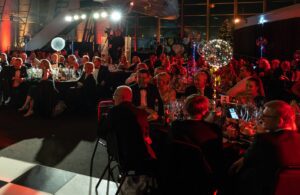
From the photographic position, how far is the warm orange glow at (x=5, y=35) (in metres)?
15.7

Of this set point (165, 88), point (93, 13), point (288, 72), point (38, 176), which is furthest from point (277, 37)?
point (38, 176)

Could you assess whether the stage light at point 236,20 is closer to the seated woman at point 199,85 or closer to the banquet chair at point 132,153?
the seated woman at point 199,85

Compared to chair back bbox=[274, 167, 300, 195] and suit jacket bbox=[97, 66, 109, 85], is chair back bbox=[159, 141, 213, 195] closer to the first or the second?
chair back bbox=[274, 167, 300, 195]

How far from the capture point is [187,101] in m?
2.82

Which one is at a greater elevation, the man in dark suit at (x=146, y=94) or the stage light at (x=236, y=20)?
the stage light at (x=236, y=20)

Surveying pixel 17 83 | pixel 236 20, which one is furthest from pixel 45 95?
pixel 236 20

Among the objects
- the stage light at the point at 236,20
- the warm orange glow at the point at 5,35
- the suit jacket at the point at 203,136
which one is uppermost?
the stage light at the point at 236,20

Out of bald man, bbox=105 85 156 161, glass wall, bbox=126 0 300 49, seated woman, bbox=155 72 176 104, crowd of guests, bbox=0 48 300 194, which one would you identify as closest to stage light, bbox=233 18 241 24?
glass wall, bbox=126 0 300 49

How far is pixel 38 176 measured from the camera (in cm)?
391

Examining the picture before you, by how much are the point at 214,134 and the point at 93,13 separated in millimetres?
10015

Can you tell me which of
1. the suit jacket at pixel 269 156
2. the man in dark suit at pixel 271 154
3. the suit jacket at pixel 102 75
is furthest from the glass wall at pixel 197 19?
the suit jacket at pixel 269 156

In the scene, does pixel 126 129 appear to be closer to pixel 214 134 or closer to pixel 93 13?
pixel 214 134

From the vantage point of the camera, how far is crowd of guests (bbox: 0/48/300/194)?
2.15 metres

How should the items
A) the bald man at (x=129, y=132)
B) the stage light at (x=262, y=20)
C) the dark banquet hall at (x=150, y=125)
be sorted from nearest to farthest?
1. the dark banquet hall at (x=150, y=125)
2. the bald man at (x=129, y=132)
3. the stage light at (x=262, y=20)
